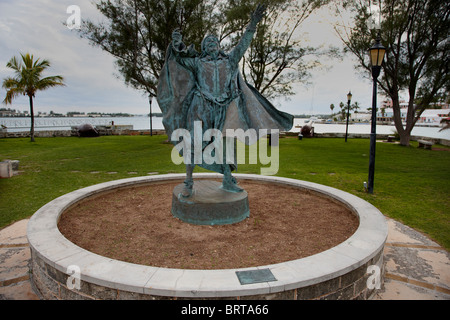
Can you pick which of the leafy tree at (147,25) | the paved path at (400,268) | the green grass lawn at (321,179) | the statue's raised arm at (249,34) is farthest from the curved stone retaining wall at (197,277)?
the leafy tree at (147,25)

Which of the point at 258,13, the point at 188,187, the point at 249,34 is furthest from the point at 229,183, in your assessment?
the point at 258,13

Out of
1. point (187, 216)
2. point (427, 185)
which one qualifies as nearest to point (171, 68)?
point (187, 216)

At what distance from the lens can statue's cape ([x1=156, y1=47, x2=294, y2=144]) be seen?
15.1 ft

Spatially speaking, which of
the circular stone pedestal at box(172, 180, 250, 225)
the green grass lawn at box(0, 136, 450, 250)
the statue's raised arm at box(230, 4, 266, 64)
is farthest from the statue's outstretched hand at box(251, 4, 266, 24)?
the green grass lawn at box(0, 136, 450, 250)

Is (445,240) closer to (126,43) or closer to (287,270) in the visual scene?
(287,270)

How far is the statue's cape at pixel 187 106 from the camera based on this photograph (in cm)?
461

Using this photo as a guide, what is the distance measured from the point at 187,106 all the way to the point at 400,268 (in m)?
4.02

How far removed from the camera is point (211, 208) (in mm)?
4469

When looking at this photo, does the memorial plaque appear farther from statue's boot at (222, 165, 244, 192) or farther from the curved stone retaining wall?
statue's boot at (222, 165, 244, 192)

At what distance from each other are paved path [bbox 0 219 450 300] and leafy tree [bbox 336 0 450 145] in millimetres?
17099

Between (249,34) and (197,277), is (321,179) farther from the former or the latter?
(197,277)

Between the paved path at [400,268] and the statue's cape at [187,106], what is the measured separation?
8.83 feet

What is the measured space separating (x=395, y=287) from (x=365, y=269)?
0.80 metres

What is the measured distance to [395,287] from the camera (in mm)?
3533
